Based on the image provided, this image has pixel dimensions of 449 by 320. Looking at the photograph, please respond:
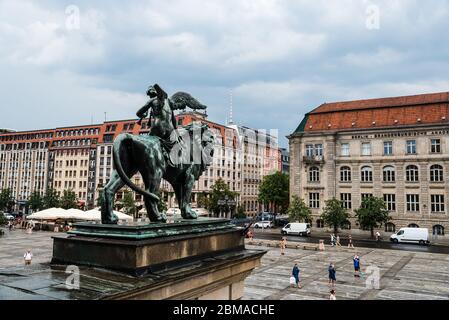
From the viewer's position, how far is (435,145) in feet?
162

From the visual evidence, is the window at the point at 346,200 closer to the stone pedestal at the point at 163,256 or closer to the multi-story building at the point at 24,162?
the stone pedestal at the point at 163,256

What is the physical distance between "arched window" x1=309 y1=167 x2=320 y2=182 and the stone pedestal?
2035 inches

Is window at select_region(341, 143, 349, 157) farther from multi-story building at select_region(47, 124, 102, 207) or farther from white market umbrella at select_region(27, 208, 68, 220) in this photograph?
multi-story building at select_region(47, 124, 102, 207)

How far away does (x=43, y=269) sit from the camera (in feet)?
18.6

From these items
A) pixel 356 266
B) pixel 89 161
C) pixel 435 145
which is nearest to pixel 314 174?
pixel 435 145

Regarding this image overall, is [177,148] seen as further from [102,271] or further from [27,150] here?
[27,150]

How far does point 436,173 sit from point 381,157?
7.11m

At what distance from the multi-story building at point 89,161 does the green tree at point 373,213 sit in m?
35.7

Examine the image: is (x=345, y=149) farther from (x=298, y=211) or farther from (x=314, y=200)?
(x=298, y=211)

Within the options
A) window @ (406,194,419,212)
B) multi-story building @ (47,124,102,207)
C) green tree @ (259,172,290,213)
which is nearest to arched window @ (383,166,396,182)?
window @ (406,194,419,212)

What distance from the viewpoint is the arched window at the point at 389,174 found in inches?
2050

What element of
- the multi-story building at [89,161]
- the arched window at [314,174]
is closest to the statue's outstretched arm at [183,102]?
the arched window at [314,174]
